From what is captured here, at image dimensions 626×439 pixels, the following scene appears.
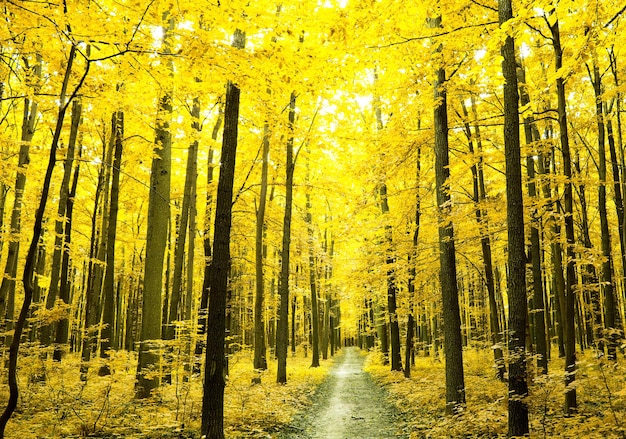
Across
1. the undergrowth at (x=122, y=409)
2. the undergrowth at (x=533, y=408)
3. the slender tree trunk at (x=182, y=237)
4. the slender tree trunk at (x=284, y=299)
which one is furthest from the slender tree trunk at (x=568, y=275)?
the slender tree trunk at (x=182, y=237)

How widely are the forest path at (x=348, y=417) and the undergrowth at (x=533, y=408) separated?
47 centimetres

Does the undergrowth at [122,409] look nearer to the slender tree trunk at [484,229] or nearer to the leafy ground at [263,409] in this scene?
the leafy ground at [263,409]

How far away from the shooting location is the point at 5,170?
10297mm

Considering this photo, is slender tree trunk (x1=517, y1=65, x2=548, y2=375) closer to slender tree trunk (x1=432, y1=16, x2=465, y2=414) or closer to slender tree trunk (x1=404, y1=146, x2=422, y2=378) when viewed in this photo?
slender tree trunk (x1=432, y1=16, x2=465, y2=414)

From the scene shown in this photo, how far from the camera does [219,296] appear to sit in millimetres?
7082

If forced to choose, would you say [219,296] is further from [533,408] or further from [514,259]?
[533,408]

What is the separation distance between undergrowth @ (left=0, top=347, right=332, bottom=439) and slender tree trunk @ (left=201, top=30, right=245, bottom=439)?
0.93 meters

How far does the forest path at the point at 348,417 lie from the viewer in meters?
8.77

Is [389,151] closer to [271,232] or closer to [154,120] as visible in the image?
[154,120]

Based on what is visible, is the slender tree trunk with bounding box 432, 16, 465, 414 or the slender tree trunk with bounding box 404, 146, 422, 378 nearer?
the slender tree trunk with bounding box 432, 16, 465, 414

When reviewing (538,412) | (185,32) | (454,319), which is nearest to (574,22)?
(454,319)

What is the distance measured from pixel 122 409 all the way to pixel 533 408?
28.0ft

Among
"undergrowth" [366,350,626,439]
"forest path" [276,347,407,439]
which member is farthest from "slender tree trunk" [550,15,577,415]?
"forest path" [276,347,407,439]

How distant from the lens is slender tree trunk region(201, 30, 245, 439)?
6.86m
